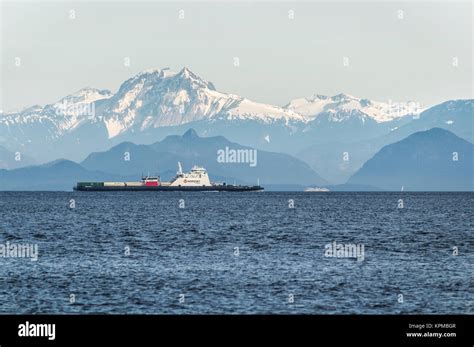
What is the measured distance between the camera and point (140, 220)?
488 feet

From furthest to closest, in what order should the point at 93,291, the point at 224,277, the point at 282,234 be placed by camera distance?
the point at 282,234 < the point at 224,277 < the point at 93,291

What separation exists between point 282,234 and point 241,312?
2442 inches

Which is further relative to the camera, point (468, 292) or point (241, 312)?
point (468, 292)

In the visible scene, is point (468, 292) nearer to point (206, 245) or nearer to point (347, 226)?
point (206, 245)

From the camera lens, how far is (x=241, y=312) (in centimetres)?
5069

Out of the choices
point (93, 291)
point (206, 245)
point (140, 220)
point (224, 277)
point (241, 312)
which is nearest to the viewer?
point (241, 312)

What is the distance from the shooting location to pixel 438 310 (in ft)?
170

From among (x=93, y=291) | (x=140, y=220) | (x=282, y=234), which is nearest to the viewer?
(x=93, y=291)
